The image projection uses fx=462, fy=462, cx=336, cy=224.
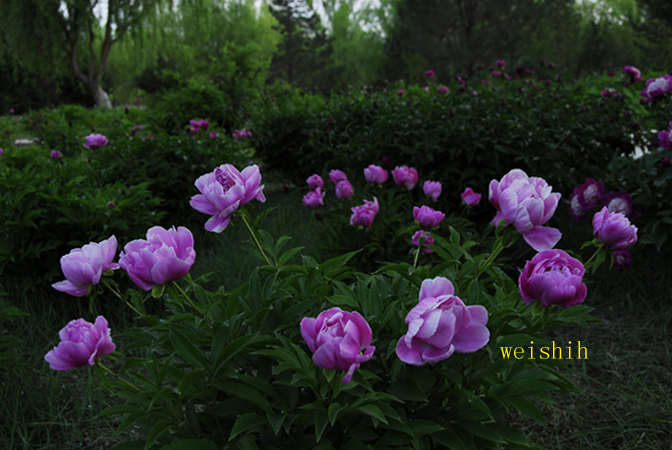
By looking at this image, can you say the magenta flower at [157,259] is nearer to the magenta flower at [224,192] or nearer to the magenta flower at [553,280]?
the magenta flower at [224,192]

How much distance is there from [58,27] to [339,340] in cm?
1867

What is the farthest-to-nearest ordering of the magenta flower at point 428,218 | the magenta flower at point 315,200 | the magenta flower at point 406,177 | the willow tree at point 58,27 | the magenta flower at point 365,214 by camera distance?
the willow tree at point 58,27 < the magenta flower at point 406,177 < the magenta flower at point 315,200 < the magenta flower at point 365,214 < the magenta flower at point 428,218

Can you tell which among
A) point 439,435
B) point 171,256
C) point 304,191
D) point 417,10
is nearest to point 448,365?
point 439,435

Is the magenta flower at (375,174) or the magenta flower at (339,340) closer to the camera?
the magenta flower at (339,340)

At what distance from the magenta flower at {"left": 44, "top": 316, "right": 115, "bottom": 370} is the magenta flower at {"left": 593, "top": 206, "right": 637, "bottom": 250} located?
1.11 m

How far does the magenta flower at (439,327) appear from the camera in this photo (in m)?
0.80

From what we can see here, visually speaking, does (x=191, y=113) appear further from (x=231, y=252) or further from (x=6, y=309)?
(x=6, y=309)

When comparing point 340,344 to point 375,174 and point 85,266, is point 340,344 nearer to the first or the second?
point 85,266

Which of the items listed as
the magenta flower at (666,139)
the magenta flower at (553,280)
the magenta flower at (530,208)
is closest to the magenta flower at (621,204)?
the magenta flower at (666,139)

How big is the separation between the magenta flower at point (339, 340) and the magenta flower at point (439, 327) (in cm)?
7

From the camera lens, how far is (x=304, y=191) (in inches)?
217

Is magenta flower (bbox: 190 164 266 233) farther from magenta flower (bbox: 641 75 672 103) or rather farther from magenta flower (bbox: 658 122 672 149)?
magenta flower (bbox: 641 75 672 103)

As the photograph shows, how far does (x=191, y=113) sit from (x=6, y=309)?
752 cm

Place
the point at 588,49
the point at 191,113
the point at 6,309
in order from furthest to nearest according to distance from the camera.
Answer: the point at 588,49
the point at 191,113
the point at 6,309
